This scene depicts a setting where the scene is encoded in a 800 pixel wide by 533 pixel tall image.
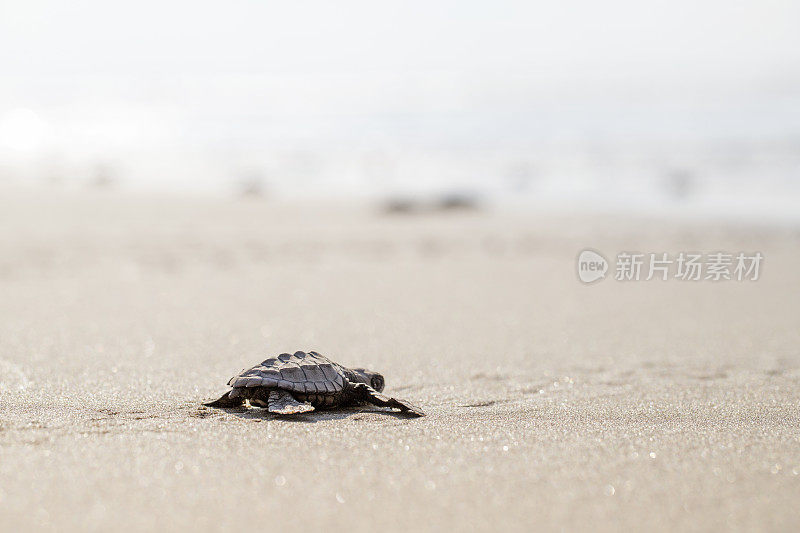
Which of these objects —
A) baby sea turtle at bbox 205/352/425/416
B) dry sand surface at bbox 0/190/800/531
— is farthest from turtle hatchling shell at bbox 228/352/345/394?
dry sand surface at bbox 0/190/800/531

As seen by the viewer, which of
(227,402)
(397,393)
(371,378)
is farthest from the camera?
(397,393)

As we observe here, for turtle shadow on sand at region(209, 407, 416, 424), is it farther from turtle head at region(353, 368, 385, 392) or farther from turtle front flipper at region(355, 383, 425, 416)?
turtle head at region(353, 368, 385, 392)

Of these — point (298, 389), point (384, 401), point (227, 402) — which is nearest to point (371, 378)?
point (384, 401)

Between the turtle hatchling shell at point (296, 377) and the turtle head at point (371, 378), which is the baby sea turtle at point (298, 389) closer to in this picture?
the turtle hatchling shell at point (296, 377)

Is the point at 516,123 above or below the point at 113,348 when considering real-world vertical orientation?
above

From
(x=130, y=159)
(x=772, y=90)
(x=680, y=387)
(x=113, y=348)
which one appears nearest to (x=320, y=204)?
(x=113, y=348)

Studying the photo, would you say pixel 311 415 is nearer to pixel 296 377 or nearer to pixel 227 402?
pixel 296 377

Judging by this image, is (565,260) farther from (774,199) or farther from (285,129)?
(285,129)
